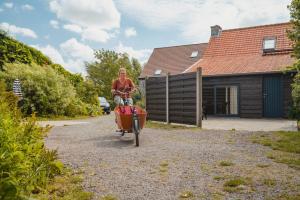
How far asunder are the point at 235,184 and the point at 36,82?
1410cm

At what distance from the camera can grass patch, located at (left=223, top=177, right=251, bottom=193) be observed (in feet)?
13.6

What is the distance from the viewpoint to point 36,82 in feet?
54.5

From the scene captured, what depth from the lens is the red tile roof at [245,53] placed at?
1898 centimetres

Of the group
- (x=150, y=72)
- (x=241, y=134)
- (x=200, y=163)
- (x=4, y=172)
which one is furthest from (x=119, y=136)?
(x=150, y=72)

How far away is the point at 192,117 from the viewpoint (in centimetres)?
1245

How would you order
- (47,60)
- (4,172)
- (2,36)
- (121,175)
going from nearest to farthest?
(4,172) < (121,175) < (2,36) < (47,60)

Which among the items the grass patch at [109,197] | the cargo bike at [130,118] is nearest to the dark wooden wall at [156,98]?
the cargo bike at [130,118]

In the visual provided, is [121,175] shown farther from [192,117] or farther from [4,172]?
[192,117]

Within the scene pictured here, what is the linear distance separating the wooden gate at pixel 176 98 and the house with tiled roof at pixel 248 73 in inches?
110

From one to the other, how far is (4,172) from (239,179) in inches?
118

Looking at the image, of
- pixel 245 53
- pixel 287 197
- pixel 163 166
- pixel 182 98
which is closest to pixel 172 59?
pixel 245 53

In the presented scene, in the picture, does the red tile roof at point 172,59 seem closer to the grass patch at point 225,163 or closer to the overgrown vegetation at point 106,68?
the overgrown vegetation at point 106,68

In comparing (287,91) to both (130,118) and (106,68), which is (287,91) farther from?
(106,68)

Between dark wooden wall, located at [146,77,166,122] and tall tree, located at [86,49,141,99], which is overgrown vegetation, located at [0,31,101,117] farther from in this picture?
tall tree, located at [86,49,141,99]
